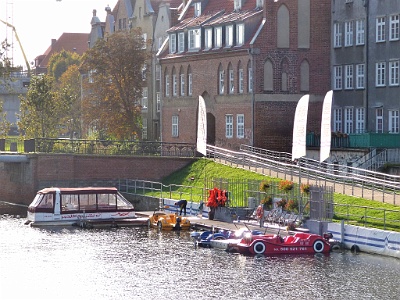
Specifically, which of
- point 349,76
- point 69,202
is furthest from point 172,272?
point 349,76

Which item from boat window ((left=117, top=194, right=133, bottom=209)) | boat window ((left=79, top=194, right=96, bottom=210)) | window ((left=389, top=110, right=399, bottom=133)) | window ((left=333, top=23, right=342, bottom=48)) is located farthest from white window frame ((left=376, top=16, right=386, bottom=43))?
boat window ((left=79, top=194, right=96, bottom=210))

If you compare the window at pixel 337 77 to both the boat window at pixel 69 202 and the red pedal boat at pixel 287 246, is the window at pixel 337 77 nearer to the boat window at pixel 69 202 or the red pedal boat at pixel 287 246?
the boat window at pixel 69 202

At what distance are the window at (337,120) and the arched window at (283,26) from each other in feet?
18.8

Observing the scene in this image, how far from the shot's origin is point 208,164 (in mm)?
80438

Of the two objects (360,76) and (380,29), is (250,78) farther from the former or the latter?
(380,29)

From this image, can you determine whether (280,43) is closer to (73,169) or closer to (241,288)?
(73,169)

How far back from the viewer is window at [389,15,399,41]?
7525cm

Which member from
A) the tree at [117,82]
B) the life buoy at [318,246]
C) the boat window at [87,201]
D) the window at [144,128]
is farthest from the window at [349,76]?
the life buoy at [318,246]

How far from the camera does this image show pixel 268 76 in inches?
3221

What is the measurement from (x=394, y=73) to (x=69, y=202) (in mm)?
22696

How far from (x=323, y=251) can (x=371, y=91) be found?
26.9 metres

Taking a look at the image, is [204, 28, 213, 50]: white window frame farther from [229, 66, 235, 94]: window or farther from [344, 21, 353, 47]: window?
[344, 21, 353, 47]: window

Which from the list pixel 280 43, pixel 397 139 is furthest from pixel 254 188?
pixel 280 43

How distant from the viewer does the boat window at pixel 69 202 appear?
6931 cm
